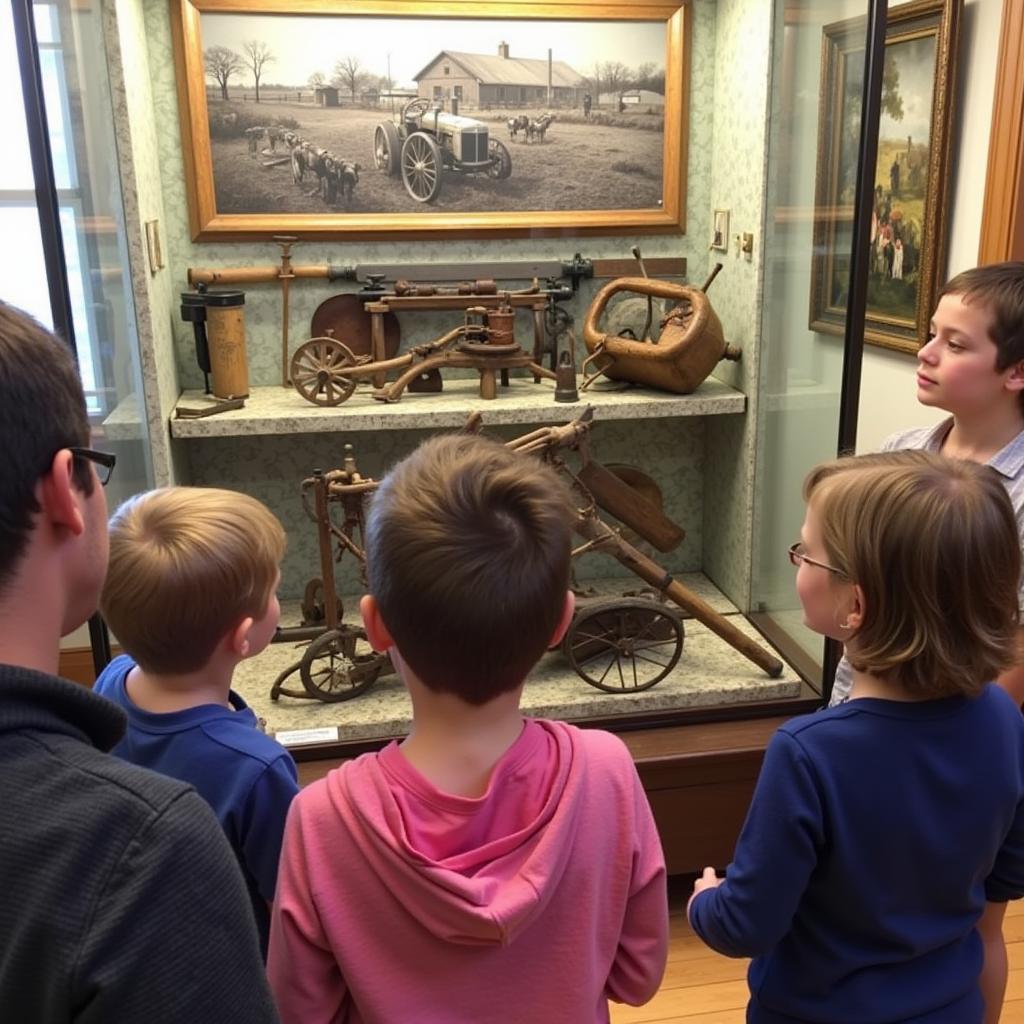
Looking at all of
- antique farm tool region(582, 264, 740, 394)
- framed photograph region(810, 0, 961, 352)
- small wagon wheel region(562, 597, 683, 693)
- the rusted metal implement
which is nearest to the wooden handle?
the rusted metal implement

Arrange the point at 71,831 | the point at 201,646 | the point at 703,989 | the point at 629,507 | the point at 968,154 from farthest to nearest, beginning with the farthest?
the point at 968,154 → the point at 629,507 → the point at 703,989 → the point at 201,646 → the point at 71,831

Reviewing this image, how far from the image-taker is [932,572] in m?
1.02

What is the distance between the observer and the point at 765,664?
2436 mm

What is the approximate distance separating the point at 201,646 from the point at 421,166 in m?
1.97

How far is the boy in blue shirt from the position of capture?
1137mm

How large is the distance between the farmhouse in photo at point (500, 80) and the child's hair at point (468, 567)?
83.7 inches

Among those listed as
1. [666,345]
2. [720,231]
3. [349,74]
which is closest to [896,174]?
[720,231]

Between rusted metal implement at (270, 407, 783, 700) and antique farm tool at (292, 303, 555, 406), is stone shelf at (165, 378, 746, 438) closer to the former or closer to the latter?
antique farm tool at (292, 303, 555, 406)

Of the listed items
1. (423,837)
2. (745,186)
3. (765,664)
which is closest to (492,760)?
(423,837)

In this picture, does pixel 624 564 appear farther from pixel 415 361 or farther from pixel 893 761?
pixel 893 761

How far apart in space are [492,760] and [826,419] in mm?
1689

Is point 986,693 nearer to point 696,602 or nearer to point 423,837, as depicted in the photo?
point 423,837

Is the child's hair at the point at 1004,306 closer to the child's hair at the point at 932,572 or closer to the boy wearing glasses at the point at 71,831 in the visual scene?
the child's hair at the point at 932,572

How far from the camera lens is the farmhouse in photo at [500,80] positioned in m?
2.75
